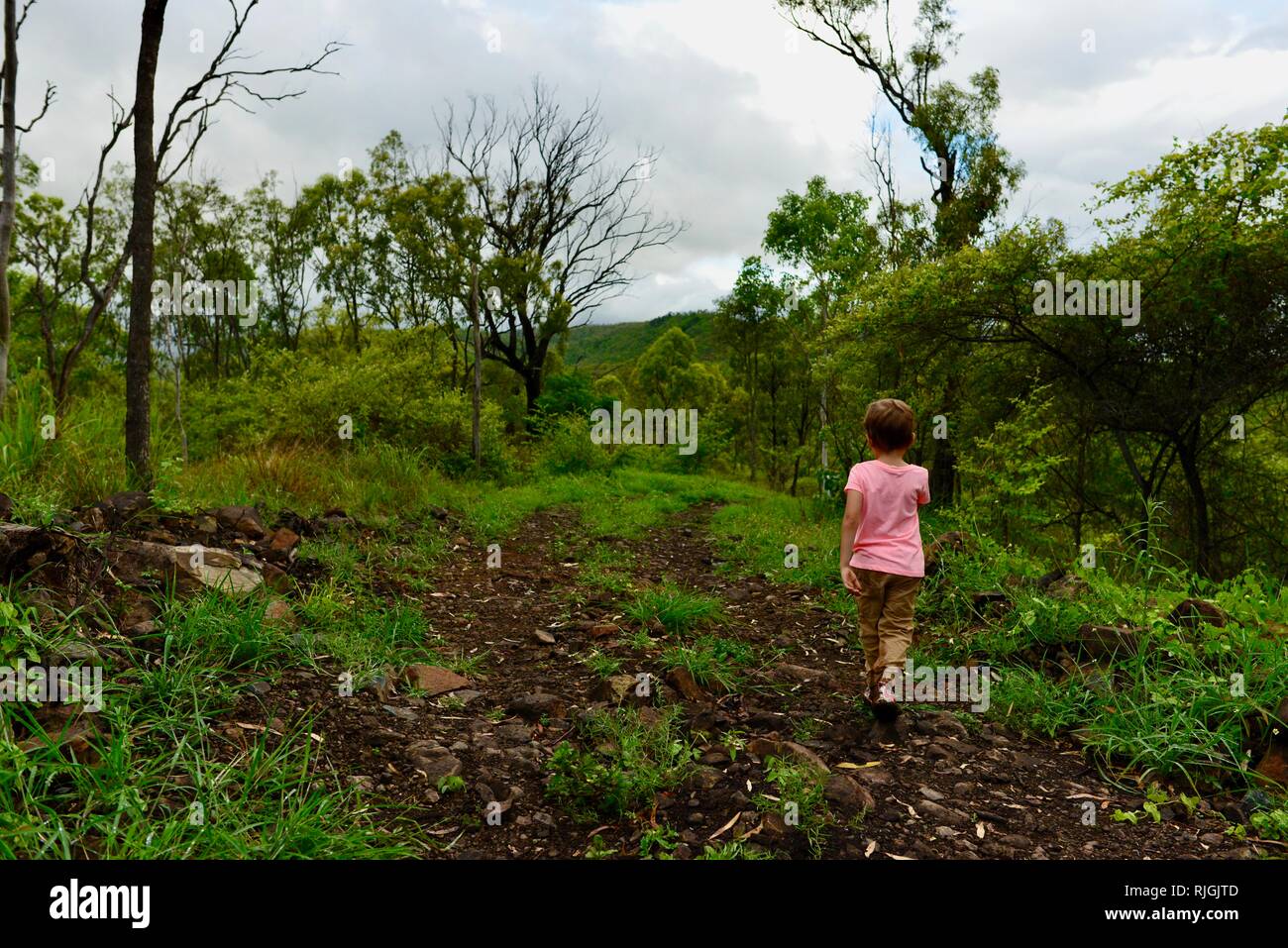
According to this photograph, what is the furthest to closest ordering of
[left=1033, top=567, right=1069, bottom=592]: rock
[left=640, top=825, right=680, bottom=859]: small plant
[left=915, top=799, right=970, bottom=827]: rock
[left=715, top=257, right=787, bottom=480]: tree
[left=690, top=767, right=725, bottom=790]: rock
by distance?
[left=715, top=257, right=787, bottom=480]: tree < [left=1033, top=567, right=1069, bottom=592]: rock < [left=690, top=767, right=725, bottom=790]: rock < [left=915, top=799, right=970, bottom=827]: rock < [left=640, top=825, right=680, bottom=859]: small plant

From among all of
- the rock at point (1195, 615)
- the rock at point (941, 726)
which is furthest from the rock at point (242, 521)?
the rock at point (1195, 615)

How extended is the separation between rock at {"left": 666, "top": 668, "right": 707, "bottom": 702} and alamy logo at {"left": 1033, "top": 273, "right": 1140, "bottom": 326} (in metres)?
11.0

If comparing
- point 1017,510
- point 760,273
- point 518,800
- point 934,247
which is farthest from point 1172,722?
point 760,273

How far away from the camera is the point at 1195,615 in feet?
14.9

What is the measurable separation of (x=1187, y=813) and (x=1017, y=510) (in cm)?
940

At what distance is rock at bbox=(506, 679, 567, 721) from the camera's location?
416cm

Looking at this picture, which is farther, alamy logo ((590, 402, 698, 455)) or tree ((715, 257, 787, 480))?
tree ((715, 257, 787, 480))

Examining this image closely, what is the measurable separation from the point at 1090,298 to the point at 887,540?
10.8 meters

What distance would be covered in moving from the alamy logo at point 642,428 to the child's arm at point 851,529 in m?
14.1

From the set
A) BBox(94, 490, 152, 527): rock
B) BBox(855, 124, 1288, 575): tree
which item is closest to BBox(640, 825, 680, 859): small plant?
BBox(94, 490, 152, 527): rock

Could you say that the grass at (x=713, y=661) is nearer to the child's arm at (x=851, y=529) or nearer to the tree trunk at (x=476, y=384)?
the child's arm at (x=851, y=529)

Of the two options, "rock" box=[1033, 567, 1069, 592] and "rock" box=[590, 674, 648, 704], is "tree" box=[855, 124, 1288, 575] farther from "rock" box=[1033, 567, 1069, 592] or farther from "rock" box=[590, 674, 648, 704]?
"rock" box=[590, 674, 648, 704]

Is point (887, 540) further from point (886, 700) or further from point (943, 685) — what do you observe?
point (943, 685)

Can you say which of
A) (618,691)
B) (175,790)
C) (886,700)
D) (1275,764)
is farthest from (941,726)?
(175,790)
